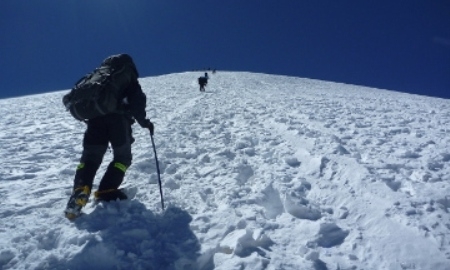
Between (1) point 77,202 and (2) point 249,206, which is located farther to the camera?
(2) point 249,206

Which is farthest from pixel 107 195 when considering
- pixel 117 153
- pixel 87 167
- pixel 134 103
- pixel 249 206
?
pixel 249 206

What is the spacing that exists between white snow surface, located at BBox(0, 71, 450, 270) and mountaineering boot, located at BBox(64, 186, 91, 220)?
0.34ft

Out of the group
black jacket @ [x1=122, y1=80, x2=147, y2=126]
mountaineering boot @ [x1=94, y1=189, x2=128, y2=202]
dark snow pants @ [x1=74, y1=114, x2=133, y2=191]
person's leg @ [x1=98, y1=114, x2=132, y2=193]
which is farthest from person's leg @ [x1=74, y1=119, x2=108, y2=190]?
black jacket @ [x1=122, y1=80, x2=147, y2=126]

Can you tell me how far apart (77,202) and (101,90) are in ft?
4.34

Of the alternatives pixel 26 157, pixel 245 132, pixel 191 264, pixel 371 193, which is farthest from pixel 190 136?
pixel 191 264

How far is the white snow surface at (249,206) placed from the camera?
333 cm

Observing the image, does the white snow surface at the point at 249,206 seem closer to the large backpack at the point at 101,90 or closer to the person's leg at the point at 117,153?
the person's leg at the point at 117,153

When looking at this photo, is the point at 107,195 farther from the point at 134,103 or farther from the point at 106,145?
the point at 134,103

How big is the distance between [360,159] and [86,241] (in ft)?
14.3

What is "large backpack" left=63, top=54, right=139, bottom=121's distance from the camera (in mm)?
4297

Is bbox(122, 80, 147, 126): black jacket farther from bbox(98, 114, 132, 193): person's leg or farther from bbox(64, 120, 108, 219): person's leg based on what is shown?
bbox(64, 120, 108, 219): person's leg

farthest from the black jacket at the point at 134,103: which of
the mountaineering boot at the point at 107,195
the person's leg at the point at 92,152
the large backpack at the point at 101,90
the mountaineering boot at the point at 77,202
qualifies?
the mountaineering boot at the point at 77,202

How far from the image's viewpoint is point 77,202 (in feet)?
13.4

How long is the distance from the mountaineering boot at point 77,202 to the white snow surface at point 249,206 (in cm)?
10
